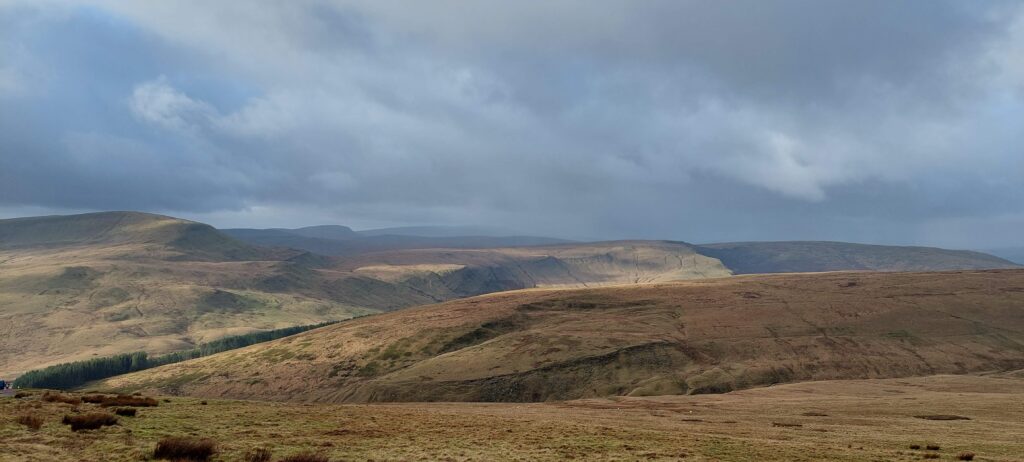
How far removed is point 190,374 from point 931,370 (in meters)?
172

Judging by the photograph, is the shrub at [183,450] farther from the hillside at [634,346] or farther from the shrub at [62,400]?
the hillside at [634,346]

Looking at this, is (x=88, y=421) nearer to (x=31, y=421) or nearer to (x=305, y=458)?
(x=31, y=421)

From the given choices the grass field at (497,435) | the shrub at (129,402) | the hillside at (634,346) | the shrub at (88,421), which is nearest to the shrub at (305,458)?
the grass field at (497,435)

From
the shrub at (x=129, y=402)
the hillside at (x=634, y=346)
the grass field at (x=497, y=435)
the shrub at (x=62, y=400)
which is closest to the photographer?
the grass field at (x=497, y=435)

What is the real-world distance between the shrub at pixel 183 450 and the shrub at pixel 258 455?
64.8 inches

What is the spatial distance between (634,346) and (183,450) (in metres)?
118

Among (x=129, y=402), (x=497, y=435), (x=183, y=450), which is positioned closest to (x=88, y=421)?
(x=183, y=450)

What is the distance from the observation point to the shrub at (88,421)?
3146 centimetres

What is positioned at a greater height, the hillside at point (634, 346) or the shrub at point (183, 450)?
the shrub at point (183, 450)

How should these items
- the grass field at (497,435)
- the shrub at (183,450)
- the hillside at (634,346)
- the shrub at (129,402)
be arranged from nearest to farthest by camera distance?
the shrub at (183,450) → the grass field at (497,435) → the shrub at (129,402) → the hillside at (634,346)

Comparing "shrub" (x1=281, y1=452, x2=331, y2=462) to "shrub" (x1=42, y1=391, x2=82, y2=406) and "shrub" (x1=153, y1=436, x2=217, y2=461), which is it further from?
"shrub" (x1=42, y1=391, x2=82, y2=406)

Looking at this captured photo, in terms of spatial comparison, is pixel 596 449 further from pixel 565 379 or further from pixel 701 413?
pixel 565 379

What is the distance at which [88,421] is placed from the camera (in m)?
32.0

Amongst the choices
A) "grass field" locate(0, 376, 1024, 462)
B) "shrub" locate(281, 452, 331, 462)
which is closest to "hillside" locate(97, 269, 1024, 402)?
"grass field" locate(0, 376, 1024, 462)
